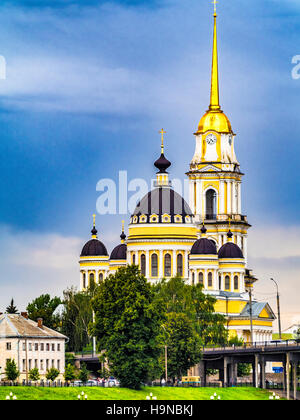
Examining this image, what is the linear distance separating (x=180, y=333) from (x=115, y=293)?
19.6 metres

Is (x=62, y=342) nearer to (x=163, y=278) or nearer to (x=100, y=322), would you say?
(x=100, y=322)

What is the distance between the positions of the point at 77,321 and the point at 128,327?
50955 mm

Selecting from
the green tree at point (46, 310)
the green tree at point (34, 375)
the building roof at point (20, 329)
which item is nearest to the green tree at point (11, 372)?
the green tree at point (34, 375)

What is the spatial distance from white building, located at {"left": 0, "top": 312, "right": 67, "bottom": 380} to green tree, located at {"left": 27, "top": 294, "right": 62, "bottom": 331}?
19.5m

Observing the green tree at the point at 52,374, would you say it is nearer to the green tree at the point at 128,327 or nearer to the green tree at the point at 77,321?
the green tree at the point at 128,327

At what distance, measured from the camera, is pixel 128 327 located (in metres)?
132

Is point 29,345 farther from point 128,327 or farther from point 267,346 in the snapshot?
point 267,346

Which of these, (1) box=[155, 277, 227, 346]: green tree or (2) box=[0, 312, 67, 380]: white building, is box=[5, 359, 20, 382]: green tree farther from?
(1) box=[155, 277, 227, 346]: green tree

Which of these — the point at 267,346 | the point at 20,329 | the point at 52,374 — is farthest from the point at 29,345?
the point at 267,346

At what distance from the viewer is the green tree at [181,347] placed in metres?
150

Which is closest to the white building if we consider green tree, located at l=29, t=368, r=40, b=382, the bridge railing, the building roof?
the building roof

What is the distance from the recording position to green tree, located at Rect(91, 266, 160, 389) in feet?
425

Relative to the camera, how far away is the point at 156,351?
132875mm
